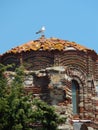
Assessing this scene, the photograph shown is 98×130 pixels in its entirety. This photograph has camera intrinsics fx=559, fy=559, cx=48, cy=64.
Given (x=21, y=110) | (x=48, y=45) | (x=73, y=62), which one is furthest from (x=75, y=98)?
(x=21, y=110)

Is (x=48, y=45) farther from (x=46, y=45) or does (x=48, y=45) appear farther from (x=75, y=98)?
(x=75, y=98)

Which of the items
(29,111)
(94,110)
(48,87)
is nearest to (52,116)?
(29,111)

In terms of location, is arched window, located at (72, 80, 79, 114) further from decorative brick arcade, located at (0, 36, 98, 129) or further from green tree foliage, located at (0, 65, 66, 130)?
green tree foliage, located at (0, 65, 66, 130)

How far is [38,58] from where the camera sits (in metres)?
21.3

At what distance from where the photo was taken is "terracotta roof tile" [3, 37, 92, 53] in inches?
843

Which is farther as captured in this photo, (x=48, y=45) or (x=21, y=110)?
(x=48, y=45)

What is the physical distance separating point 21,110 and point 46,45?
7.20 meters

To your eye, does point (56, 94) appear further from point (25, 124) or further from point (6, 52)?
point (6, 52)

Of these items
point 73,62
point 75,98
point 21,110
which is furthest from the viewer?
point 73,62

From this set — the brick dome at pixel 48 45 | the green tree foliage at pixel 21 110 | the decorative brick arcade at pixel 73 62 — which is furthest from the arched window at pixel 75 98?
the green tree foliage at pixel 21 110

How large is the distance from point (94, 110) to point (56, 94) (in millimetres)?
4981

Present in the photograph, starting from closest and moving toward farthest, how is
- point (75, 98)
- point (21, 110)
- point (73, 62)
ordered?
point (21, 110) → point (75, 98) → point (73, 62)

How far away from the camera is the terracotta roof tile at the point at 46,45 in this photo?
21.4 meters

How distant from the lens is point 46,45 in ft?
70.8
